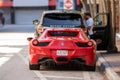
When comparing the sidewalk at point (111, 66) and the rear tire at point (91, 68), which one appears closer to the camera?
the sidewalk at point (111, 66)

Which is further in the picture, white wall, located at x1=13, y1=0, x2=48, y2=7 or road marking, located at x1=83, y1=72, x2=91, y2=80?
white wall, located at x1=13, y1=0, x2=48, y2=7

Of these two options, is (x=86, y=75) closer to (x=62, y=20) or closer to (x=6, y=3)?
(x=62, y=20)

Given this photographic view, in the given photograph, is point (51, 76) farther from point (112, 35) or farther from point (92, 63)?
point (112, 35)

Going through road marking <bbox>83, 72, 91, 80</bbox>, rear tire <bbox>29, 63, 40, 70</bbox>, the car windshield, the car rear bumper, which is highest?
the car windshield

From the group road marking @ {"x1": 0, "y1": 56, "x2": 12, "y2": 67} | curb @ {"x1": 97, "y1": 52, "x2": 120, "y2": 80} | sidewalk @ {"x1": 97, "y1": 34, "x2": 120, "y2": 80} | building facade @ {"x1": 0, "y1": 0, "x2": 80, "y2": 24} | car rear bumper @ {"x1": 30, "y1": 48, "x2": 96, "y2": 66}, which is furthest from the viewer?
building facade @ {"x1": 0, "y1": 0, "x2": 80, "y2": 24}

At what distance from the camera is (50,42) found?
13.7 m

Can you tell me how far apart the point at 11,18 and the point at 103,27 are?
55.9 metres

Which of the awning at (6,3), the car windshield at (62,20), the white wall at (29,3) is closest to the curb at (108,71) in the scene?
the car windshield at (62,20)

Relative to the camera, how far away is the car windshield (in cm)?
1645

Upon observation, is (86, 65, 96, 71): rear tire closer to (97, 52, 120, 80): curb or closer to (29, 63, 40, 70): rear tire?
(97, 52, 120, 80): curb

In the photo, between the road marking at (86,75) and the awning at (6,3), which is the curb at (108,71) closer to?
the road marking at (86,75)

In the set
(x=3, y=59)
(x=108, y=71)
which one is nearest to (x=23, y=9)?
(x=3, y=59)

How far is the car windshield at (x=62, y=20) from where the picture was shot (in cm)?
1645

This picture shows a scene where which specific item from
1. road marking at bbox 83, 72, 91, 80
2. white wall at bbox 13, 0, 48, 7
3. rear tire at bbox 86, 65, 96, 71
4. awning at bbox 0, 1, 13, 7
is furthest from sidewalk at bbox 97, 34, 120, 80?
awning at bbox 0, 1, 13, 7
